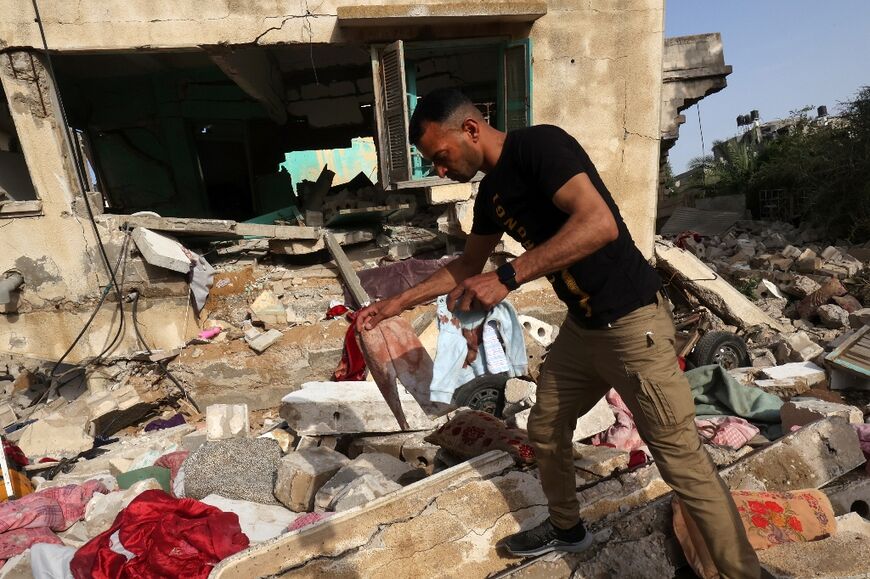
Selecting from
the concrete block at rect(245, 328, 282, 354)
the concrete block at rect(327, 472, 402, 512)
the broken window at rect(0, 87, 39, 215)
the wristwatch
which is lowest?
the concrete block at rect(327, 472, 402, 512)

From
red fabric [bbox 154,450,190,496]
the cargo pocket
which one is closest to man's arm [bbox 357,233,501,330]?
the cargo pocket

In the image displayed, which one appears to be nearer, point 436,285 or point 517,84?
point 436,285

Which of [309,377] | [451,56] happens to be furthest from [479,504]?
[451,56]

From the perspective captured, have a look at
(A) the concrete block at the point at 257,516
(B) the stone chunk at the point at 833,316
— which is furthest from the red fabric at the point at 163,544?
(B) the stone chunk at the point at 833,316

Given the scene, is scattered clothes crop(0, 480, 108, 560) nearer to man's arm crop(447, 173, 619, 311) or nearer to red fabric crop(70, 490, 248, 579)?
red fabric crop(70, 490, 248, 579)

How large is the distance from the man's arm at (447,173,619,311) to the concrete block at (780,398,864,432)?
10.4 ft

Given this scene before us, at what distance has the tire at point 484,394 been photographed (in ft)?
15.1

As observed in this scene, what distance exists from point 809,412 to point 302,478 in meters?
3.73

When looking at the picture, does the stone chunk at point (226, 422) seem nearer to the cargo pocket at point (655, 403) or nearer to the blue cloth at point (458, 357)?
the blue cloth at point (458, 357)

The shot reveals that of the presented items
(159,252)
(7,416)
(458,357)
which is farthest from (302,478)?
(7,416)

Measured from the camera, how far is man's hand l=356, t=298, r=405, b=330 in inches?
90.4

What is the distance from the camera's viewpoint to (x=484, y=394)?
15.7ft

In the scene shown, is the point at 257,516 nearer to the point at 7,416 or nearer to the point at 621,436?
the point at 621,436

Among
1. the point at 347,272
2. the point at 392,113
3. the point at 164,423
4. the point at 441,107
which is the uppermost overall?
the point at 392,113
